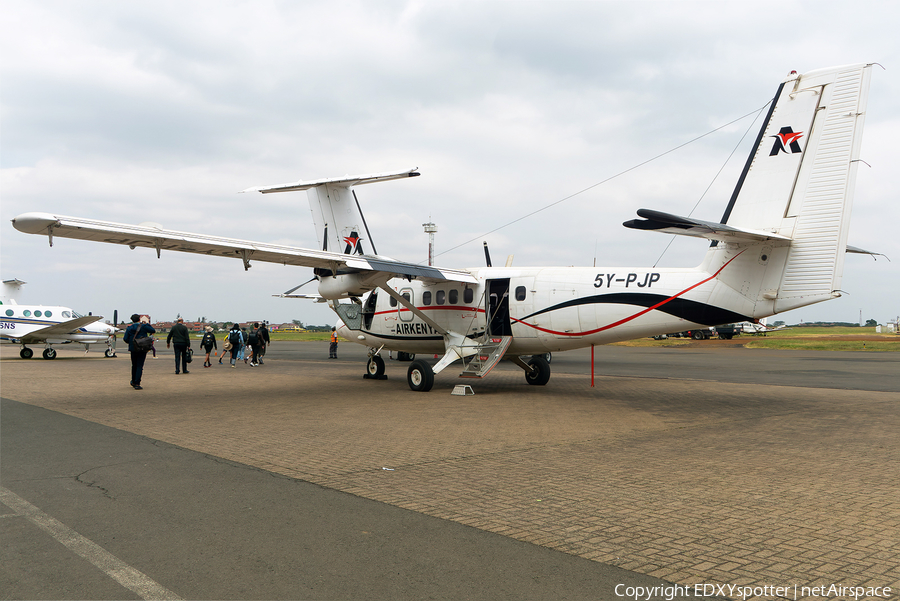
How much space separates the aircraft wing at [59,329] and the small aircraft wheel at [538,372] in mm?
22499

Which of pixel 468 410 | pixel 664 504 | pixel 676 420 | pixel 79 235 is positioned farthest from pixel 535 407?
pixel 79 235

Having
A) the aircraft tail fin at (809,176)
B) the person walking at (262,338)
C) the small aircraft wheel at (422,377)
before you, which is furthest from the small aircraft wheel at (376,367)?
the aircraft tail fin at (809,176)

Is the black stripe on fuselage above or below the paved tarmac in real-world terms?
above

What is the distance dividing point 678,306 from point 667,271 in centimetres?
88

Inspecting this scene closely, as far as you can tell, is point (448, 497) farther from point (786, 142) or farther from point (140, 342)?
point (140, 342)

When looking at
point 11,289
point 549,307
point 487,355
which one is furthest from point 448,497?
point 11,289

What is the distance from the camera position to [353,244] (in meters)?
26.2

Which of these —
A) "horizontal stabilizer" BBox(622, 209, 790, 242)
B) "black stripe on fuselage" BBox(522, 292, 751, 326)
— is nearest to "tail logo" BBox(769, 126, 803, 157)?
"horizontal stabilizer" BBox(622, 209, 790, 242)

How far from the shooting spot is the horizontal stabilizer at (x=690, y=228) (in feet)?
Result: 29.6

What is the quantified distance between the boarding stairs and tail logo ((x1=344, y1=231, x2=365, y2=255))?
468 inches

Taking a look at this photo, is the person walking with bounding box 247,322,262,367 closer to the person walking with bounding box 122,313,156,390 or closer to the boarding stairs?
the person walking with bounding box 122,313,156,390

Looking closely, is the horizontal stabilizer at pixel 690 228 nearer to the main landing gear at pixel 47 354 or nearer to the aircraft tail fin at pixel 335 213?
the aircraft tail fin at pixel 335 213

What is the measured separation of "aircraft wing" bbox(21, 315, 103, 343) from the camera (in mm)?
27734

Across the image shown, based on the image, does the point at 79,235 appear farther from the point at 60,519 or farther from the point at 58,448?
the point at 60,519
